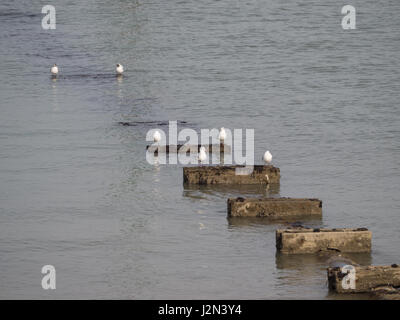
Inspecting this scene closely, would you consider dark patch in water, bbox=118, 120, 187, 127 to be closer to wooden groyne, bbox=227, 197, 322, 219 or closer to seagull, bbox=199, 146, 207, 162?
seagull, bbox=199, 146, 207, 162

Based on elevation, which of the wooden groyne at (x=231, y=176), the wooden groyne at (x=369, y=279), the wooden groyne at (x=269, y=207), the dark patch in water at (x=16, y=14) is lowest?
the wooden groyne at (x=369, y=279)

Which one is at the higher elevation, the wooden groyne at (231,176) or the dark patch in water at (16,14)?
the dark patch in water at (16,14)

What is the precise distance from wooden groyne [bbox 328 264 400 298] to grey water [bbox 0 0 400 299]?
32 centimetres

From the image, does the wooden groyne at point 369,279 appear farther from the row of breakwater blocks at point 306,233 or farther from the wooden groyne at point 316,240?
the wooden groyne at point 316,240

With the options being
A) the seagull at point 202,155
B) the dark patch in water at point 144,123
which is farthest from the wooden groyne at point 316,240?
the dark patch in water at point 144,123

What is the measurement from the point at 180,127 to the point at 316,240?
16.4m

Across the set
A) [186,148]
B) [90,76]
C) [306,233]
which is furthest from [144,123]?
[306,233]

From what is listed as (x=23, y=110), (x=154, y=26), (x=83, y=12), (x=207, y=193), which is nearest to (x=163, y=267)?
(x=207, y=193)

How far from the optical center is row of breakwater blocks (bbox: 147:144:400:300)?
23344mm

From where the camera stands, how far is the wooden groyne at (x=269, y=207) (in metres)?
29.2

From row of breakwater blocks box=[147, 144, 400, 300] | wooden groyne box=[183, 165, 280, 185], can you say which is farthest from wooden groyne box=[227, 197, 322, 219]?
wooden groyne box=[183, 165, 280, 185]

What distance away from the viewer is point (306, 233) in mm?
26078

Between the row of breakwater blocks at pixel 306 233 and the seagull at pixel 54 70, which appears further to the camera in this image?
the seagull at pixel 54 70

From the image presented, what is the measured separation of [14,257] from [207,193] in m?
7.48
